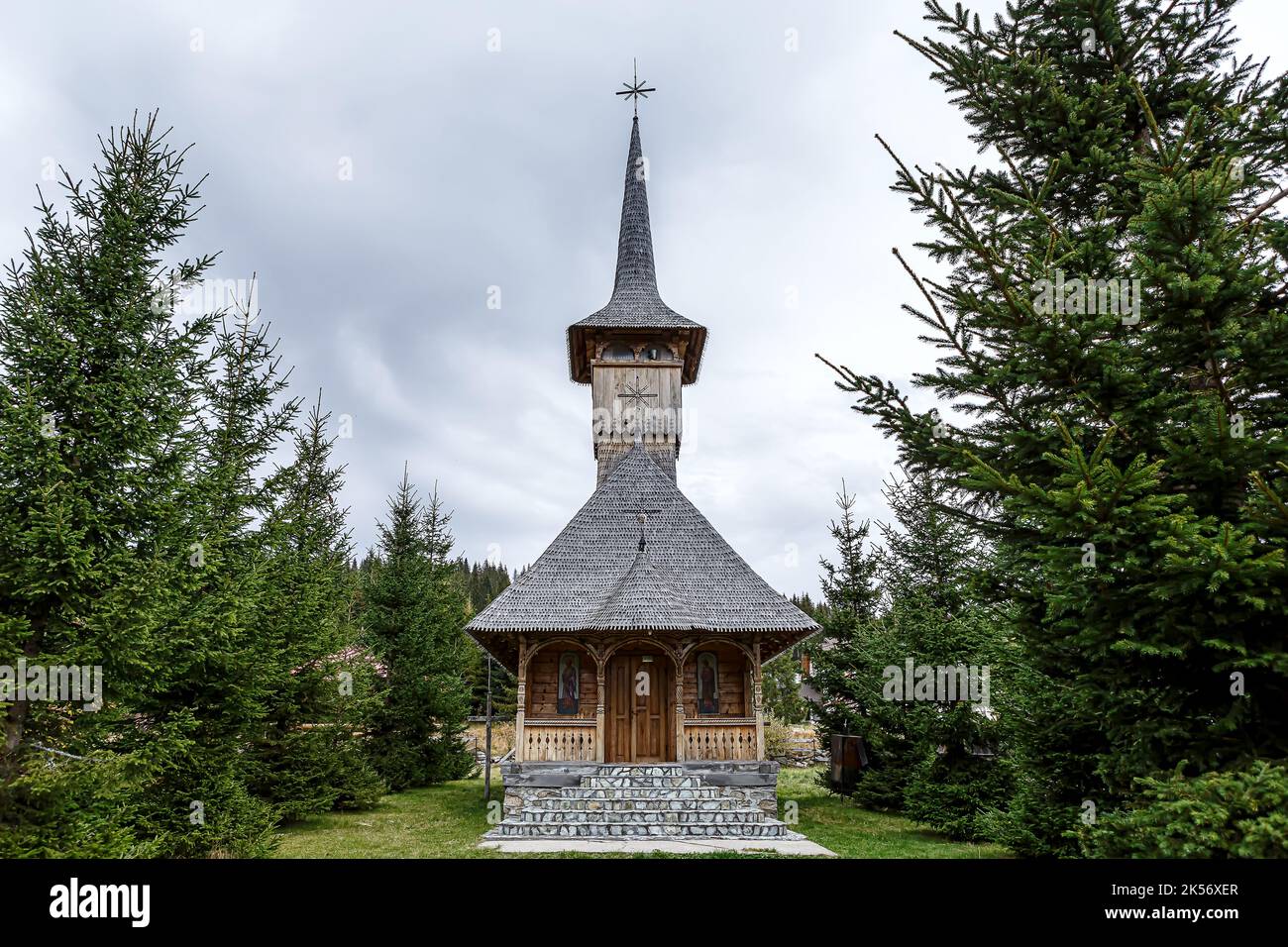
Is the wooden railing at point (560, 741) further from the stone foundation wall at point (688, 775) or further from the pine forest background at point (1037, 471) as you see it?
the pine forest background at point (1037, 471)

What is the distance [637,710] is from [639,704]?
0.15m

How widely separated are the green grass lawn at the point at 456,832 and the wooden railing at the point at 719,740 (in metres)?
2.01

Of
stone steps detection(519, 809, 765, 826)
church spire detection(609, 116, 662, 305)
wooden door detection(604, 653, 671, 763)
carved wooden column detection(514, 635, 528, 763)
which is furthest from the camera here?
church spire detection(609, 116, 662, 305)

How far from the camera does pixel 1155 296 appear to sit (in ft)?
15.9

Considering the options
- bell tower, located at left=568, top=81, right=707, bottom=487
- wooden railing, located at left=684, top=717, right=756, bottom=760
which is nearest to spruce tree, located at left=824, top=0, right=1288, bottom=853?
wooden railing, located at left=684, top=717, right=756, bottom=760

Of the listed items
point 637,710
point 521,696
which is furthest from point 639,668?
point 521,696

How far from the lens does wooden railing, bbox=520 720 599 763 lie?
601 inches

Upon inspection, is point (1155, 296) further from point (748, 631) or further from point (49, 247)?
point (748, 631)

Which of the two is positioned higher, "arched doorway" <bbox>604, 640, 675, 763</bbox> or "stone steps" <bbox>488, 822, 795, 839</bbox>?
"arched doorway" <bbox>604, 640, 675, 763</bbox>

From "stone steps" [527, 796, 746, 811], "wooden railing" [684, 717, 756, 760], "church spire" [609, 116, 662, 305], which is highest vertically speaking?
"church spire" [609, 116, 662, 305]

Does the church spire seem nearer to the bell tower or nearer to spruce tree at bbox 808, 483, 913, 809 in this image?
the bell tower

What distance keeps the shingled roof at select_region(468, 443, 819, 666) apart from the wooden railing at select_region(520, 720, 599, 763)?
7.05 feet
